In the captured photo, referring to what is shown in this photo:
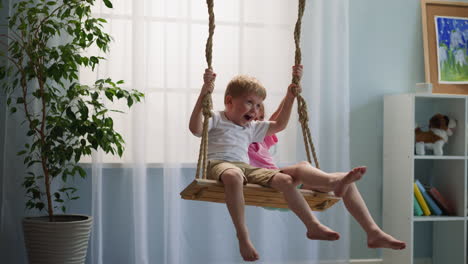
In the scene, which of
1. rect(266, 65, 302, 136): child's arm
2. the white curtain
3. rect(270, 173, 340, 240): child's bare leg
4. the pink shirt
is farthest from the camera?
the white curtain

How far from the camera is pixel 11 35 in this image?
3.51 meters

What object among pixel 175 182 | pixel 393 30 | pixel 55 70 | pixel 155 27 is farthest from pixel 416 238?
pixel 55 70

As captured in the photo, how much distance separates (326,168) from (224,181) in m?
1.70

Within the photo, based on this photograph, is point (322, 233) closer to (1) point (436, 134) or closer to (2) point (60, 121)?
(2) point (60, 121)

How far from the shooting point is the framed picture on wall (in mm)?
4180

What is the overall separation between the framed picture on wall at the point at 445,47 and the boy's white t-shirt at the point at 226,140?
1931 mm

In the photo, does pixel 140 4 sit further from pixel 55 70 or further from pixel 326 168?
pixel 326 168

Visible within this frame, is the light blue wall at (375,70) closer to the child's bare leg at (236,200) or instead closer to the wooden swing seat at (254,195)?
the wooden swing seat at (254,195)

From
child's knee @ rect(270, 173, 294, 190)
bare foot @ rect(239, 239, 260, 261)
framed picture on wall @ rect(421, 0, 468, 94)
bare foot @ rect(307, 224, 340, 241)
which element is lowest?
bare foot @ rect(239, 239, 260, 261)

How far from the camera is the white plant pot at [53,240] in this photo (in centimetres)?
305

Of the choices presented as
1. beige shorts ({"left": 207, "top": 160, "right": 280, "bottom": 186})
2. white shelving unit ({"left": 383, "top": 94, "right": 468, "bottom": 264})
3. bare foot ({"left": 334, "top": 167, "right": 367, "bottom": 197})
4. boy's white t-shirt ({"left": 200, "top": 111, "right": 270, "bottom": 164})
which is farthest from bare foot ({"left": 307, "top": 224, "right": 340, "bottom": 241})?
white shelving unit ({"left": 383, "top": 94, "right": 468, "bottom": 264})

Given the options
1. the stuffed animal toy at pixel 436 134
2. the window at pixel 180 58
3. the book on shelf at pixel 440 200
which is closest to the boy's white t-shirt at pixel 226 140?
the window at pixel 180 58

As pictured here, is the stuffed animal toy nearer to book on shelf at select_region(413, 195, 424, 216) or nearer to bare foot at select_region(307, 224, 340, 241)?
book on shelf at select_region(413, 195, 424, 216)

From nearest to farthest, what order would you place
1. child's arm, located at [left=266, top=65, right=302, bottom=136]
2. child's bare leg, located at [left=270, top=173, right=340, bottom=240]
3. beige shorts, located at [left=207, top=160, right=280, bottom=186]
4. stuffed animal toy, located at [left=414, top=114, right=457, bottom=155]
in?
child's bare leg, located at [left=270, top=173, right=340, bottom=240]
beige shorts, located at [left=207, top=160, right=280, bottom=186]
child's arm, located at [left=266, top=65, right=302, bottom=136]
stuffed animal toy, located at [left=414, top=114, right=457, bottom=155]
